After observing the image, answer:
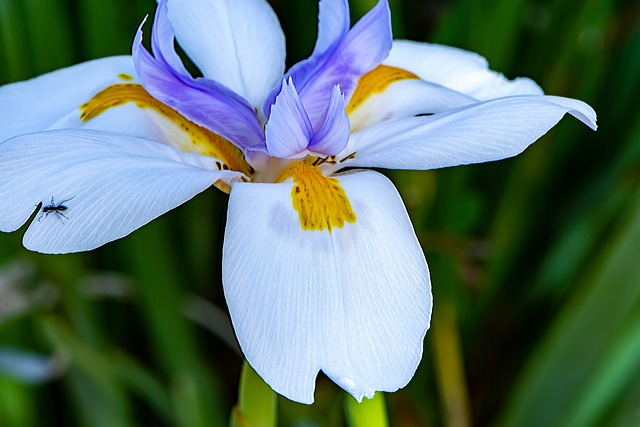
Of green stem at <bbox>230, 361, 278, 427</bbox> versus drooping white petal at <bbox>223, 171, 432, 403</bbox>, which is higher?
drooping white petal at <bbox>223, 171, 432, 403</bbox>

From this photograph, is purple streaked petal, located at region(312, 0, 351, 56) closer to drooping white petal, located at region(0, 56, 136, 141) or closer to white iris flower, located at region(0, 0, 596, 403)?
white iris flower, located at region(0, 0, 596, 403)

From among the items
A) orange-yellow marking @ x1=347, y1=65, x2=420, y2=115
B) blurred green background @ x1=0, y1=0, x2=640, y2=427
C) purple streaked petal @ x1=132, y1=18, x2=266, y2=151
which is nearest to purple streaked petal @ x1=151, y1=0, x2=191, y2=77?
purple streaked petal @ x1=132, y1=18, x2=266, y2=151

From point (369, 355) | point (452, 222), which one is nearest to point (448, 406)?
point (452, 222)

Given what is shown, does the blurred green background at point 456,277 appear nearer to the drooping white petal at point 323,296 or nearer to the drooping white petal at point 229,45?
the drooping white petal at point 229,45

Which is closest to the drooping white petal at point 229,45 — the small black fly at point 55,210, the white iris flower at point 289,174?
the white iris flower at point 289,174

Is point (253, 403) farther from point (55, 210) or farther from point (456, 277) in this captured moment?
point (456, 277)

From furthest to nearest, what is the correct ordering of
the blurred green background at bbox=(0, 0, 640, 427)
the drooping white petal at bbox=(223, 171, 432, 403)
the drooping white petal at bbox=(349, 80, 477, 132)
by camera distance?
the blurred green background at bbox=(0, 0, 640, 427) < the drooping white petal at bbox=(349, 80, 477, 132) < the drooping white petal at bbox=(223, 171, 432, 403)
